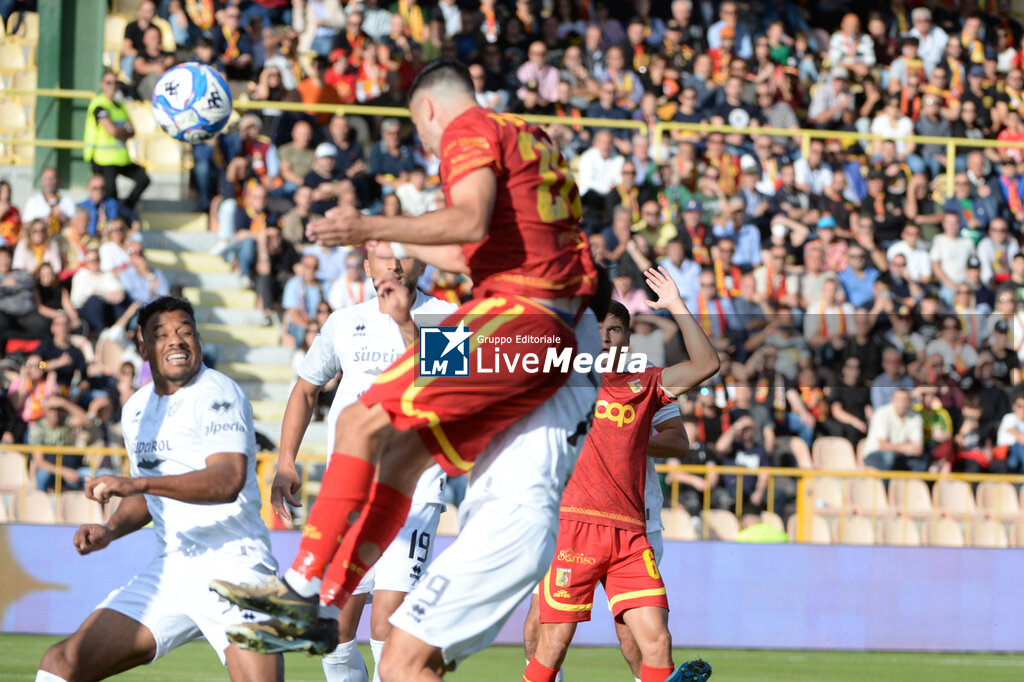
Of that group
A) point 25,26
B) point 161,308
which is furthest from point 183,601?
point 25,26

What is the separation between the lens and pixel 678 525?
13461mm

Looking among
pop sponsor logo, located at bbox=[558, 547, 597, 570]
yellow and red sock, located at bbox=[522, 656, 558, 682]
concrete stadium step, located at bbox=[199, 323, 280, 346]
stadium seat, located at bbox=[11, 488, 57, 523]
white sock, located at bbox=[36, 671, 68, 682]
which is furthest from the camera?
concrete stadium step, located at bbox=[199, 323, 280, 346]

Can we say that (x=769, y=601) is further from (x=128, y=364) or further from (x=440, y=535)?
(x=128, y=364)

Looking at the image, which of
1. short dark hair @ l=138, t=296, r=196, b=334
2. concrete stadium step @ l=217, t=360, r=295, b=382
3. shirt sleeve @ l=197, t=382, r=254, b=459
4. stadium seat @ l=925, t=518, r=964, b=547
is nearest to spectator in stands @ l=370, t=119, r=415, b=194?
concrete stadium step @ l=217, t=360, r=295, b=382

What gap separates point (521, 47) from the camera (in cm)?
1952

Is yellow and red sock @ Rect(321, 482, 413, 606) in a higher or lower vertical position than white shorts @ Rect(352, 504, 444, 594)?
higher

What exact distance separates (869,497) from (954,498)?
912 millimetres

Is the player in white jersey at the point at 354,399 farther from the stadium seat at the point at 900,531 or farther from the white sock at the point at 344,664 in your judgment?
the stadium seat at the point at 900,531

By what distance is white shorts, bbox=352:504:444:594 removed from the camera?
22.2ft

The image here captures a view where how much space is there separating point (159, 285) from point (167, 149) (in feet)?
11.7

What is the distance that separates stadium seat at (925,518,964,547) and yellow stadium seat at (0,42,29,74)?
1341 cm

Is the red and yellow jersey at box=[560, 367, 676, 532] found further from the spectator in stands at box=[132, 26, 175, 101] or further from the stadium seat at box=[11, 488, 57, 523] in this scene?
the spectator in stands at box=[132, 26, 175, 101]

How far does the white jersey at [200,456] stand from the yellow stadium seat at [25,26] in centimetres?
1514

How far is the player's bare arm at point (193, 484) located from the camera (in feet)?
17.0
